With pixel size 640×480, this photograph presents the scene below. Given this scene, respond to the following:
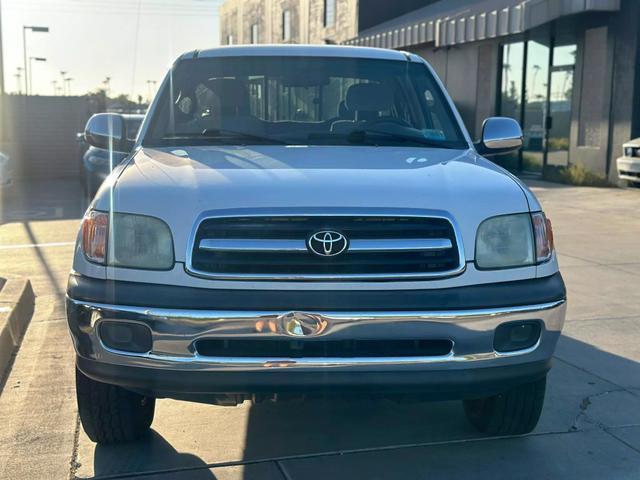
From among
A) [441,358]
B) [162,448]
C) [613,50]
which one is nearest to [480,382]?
[441,358]

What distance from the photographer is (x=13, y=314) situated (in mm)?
5520

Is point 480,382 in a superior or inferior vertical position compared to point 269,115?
inferior

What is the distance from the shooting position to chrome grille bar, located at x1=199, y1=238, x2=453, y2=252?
302 centimetres

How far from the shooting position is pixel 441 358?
9.99ft

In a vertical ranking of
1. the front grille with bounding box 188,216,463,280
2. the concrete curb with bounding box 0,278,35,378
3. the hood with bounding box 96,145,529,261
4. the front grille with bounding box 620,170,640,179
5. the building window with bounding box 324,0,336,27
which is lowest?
the concrete curb with bounding box 0,278,35,378

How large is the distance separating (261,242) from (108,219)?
2.12ft

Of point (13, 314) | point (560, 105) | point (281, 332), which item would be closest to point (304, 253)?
point (281, 332)

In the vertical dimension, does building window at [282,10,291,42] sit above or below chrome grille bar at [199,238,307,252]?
above

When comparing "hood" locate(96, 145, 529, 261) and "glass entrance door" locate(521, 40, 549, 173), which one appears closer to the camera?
"hood" locate(96, 145, 529, 261)

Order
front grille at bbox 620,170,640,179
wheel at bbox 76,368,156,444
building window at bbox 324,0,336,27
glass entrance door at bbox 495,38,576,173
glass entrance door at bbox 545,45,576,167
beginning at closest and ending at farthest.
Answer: wheel at bbox 76,368,156,444
front grille at bbox 620,170,640,179
glass entrance door at bbox 545,45,576,167
glass entrance door at bbox 495,38,576,173
building window at bbox 324,0,336,27

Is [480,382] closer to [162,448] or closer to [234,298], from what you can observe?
[234,298]

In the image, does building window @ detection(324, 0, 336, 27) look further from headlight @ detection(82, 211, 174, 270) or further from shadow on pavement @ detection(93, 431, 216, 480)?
headlight @ detection(82, 211, 174, 270)

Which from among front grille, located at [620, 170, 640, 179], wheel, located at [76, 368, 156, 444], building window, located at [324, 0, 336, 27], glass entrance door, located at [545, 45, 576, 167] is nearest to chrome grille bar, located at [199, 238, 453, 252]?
wheel, located at [76, 368, 156, 444]

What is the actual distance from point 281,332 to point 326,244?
1.25ft
